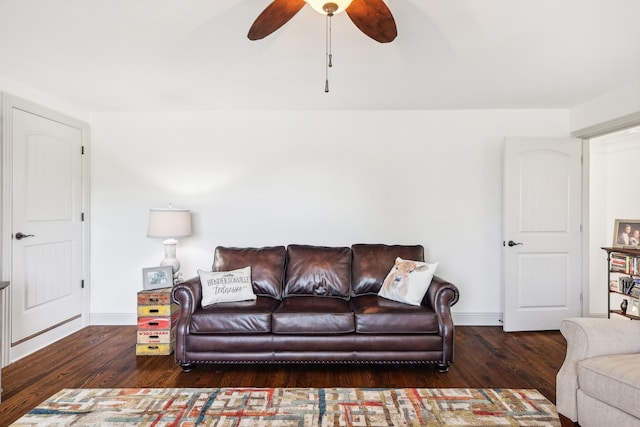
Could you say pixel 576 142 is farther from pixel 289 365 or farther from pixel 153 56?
pixel 153 56

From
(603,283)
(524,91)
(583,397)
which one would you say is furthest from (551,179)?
(583,397)

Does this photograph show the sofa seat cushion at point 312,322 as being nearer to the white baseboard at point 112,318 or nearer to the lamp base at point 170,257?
the lamp base at point 170,257

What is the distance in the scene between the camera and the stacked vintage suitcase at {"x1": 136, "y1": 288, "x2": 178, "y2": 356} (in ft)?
9.58

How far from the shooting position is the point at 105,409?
6.86 feet

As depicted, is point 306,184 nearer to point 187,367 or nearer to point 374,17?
point 187,367

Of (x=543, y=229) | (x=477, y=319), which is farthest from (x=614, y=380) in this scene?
(x=543, y=229)

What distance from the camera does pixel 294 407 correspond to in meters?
2.11

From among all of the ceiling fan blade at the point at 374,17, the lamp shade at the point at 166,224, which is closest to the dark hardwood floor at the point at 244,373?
the lamp shade at the point at 166,224

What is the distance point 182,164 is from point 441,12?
2.91 metres

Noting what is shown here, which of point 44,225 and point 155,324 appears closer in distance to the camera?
point 155,324

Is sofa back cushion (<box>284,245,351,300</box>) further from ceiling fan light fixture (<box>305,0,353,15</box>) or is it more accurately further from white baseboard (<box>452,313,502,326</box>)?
ceiling fan light fixture (<box>305,0,353,15</box>)

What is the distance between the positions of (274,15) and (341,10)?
0.31 m

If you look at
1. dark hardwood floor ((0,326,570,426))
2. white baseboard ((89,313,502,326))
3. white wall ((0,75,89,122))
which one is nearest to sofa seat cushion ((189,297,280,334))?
dark hardwood floor ((0,326,570,426))

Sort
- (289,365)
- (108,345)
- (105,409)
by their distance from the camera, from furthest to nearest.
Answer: (108,345), (289,365), (105,409)
